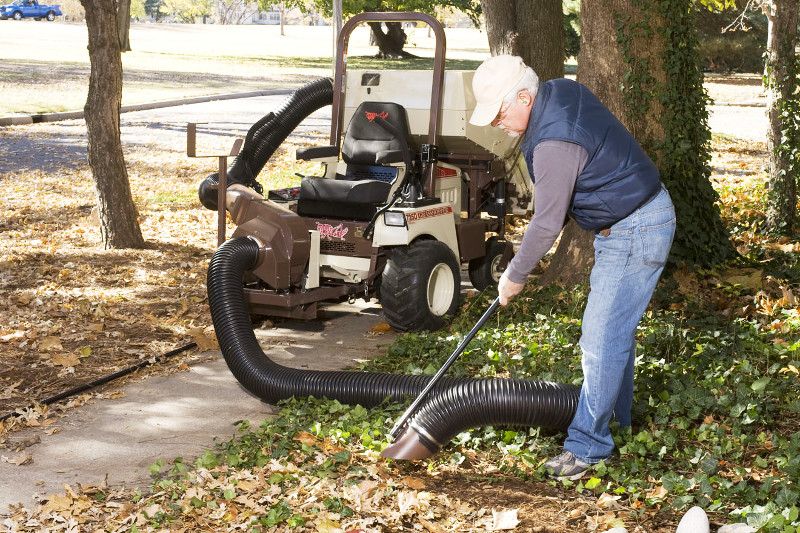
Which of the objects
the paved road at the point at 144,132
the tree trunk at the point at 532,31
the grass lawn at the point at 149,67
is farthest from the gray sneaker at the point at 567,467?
the grass lawn at the point at 149,67

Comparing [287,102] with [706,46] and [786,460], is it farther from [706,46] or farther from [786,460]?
[706,46]

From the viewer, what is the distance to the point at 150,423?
540cm

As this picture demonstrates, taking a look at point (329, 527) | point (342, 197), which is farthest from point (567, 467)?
point (342, 197)

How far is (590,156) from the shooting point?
13.2ft

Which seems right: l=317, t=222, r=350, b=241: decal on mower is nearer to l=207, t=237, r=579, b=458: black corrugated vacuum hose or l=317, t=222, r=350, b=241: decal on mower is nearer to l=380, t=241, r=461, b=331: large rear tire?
l=380, t=241, r=461, b=331: large rear tire

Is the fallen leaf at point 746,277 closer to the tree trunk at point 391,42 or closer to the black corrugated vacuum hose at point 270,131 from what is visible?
the black corrugated vacuum hose at point 270,131

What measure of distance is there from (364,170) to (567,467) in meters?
4.15

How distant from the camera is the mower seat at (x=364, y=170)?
23.8 ft

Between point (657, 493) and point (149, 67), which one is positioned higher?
point (149, 67)

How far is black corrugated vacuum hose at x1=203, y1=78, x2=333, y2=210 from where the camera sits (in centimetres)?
878

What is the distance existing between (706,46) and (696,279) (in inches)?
1134

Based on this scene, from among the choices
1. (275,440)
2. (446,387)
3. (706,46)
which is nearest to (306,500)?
(275,440)

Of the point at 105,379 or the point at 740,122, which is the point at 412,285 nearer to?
the point at 105,379

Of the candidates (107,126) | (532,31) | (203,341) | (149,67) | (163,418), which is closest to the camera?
(163,418)
